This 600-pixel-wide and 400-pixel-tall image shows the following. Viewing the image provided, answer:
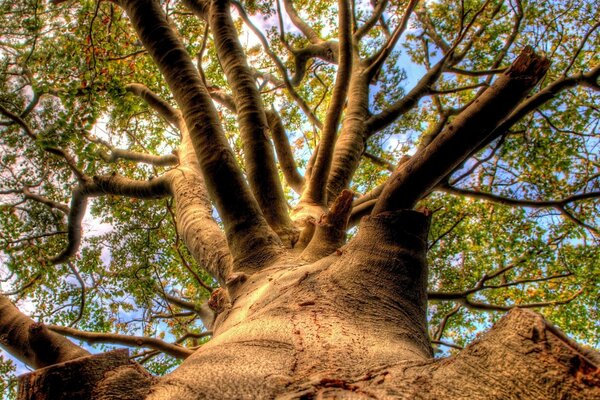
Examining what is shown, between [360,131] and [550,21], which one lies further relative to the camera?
[550,21]

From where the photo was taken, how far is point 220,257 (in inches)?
104

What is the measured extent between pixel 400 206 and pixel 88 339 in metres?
2.76

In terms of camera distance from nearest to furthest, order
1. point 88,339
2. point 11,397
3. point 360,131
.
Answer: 1. point 88,339
2. point 360,131
3. point 11,397

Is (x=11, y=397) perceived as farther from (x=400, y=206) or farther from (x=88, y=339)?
(x=400, y=206)

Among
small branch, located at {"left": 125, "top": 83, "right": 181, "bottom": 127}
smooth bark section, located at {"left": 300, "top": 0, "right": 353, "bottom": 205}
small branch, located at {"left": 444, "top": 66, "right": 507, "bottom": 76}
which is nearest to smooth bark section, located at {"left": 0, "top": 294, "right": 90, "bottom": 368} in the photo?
smooth bark section, located at {"left": 300, "top": 0, "right": 353, "bottom": 205}

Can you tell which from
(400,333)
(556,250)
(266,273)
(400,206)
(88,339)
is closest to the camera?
(400,333)

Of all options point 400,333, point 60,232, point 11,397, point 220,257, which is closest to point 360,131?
point 220,257

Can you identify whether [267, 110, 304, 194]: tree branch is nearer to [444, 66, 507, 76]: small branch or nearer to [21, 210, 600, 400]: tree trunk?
[21, 210, 600, 400]: tree trunk

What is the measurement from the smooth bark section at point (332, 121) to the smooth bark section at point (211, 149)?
1240 mm

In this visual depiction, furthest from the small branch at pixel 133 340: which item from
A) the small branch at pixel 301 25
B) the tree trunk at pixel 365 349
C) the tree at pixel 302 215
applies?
the small branch at pixel 301 25

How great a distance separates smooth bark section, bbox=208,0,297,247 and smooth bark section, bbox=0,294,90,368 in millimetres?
1599

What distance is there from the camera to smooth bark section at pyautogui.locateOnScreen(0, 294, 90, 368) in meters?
1.35

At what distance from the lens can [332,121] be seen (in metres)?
3.53

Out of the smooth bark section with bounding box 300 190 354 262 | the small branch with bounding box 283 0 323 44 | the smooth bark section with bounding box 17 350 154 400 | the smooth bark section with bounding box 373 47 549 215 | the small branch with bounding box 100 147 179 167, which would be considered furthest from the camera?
the small branch with bounding box 283 0 323 44
